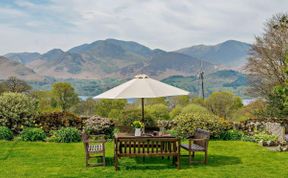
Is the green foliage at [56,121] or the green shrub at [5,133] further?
the green foliage at [56,121]

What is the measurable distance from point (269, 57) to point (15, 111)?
16.2 m

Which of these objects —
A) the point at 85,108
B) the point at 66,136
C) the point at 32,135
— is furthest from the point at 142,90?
the point at 85,108

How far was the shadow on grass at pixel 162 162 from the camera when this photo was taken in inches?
345

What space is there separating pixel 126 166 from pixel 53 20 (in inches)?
852

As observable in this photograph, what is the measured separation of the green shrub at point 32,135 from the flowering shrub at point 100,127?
1.52m

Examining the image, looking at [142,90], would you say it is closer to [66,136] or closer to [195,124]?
[195,124]

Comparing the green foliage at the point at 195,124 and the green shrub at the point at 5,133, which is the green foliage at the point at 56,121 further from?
the green foliage at the point at 195,124

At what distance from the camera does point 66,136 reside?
509 inches

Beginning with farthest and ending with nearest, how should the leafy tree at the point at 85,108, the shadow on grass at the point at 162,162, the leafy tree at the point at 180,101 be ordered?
1. the leafy tree at the point at 85,108
2. the leafy tree at the point at 180,101
3. the shadow on grass at the point at 162,162

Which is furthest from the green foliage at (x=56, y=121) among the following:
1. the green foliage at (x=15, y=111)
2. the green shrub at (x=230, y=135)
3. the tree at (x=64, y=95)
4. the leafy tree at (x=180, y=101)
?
the tree at (x=64, y=95)

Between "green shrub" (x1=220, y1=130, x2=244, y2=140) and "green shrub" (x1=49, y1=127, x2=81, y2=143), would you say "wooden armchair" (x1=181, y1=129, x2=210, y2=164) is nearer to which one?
"green shrub" (x1=220, y1=130, x2=244, y2=140)

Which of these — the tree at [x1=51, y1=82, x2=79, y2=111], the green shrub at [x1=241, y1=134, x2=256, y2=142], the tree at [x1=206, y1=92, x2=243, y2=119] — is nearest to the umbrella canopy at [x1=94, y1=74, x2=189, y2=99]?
the green shrub at [x1=241, y1=134, x2=256, y2=142]

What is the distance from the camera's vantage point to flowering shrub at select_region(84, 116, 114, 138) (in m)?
13.7

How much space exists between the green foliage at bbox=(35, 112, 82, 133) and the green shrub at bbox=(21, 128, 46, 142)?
91cm
